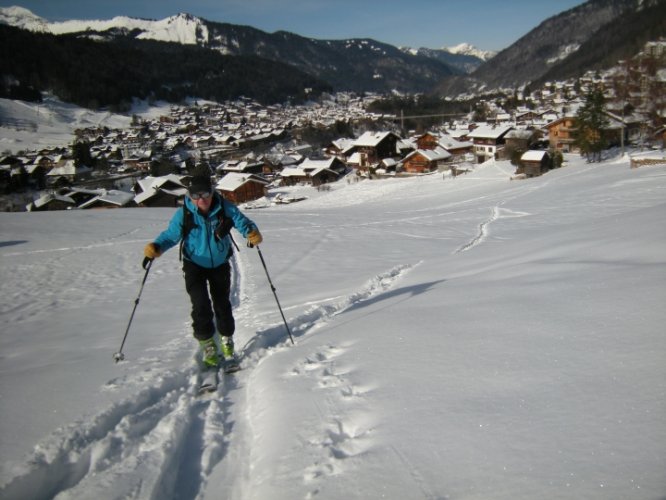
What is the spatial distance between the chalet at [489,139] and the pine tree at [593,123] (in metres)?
21.9

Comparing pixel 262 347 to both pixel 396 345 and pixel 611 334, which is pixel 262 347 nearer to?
pixel 396 345

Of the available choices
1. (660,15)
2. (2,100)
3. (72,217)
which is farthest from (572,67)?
(2,100)

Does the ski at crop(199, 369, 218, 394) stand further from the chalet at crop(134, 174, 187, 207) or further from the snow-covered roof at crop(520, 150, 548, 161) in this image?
the snow-covered roof at crop(520, 150, 548, 161)

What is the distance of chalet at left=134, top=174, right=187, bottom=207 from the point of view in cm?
3997

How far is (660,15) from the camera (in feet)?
368

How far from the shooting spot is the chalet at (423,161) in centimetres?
4897

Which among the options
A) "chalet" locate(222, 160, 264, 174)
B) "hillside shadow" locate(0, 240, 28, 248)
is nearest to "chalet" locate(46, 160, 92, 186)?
"chalet" locate(222, 160, 264, 174)

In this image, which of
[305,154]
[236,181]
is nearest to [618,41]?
[305,154]

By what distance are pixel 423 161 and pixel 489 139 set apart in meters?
15.9

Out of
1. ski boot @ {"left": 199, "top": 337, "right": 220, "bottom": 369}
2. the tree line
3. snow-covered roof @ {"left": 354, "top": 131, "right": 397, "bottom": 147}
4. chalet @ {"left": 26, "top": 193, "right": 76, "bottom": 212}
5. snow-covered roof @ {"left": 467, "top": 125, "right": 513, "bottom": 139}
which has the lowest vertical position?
ski boot @ {"left": 199, "top": 337, "right": 220, "bottom": 369}

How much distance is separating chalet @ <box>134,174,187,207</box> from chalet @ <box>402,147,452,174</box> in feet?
88.7

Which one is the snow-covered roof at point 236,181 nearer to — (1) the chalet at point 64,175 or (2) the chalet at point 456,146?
(1) the chalet at point 64,175

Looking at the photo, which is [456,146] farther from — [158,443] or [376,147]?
[158,443]

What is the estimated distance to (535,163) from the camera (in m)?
35.5
